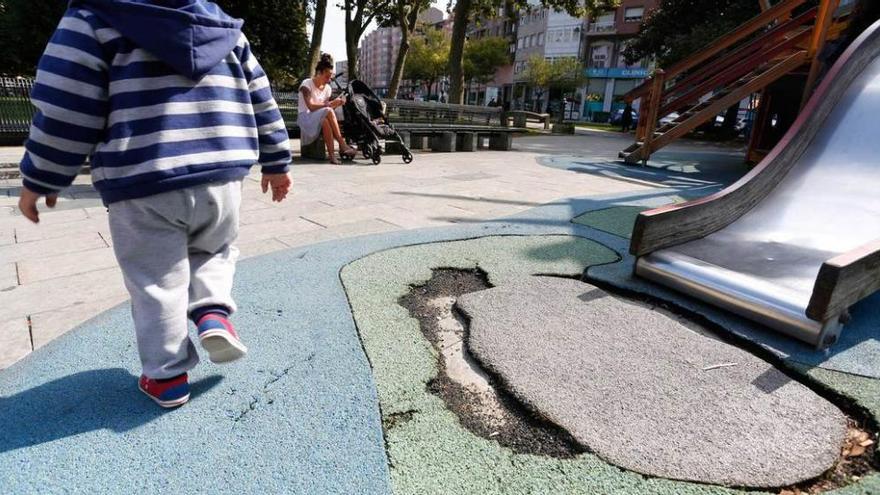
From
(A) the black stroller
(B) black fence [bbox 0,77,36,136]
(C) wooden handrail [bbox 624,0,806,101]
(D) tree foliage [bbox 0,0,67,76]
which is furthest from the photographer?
(D) tree foliage [bbox 0,0,67,76]

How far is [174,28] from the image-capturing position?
1.43 m

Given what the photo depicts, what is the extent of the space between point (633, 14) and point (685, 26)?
24.3m

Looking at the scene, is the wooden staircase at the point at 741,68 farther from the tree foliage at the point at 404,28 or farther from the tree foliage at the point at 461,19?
the tree foliage at the point at 404,28

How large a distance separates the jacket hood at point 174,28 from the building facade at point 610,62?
157 ft

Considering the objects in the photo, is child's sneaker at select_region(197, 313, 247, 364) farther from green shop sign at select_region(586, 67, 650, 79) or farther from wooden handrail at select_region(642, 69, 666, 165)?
green shop sign at select_region(586, 67, 650, 79)

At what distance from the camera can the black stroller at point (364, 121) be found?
8141 millimetres

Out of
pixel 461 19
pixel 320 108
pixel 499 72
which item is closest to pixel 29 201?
pixel 320 108

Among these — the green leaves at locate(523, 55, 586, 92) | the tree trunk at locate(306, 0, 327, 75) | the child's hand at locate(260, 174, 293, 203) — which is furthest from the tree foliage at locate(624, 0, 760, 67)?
the child's hand at locate(260, 174, 293, 203)

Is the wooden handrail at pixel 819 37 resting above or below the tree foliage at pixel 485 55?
below

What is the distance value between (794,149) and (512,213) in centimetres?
244

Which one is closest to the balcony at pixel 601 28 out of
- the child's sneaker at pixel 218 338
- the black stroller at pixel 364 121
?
the black stroller at pixel 364 121

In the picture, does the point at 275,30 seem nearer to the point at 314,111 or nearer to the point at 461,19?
the point at 461,19

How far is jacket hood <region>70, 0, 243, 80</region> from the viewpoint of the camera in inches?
54.7

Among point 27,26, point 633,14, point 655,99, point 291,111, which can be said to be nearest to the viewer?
point 655,99
